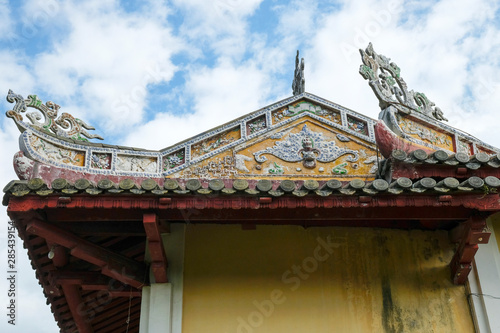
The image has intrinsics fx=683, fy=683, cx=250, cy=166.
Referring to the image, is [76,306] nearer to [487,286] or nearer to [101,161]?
[101,161]

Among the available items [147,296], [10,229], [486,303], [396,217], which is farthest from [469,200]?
[10,229]

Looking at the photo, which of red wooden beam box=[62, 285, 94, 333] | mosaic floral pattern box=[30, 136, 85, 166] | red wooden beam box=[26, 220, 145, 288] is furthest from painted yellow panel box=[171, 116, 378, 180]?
red wooden beam box=[62, 285, 94, 333]

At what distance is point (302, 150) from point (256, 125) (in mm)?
809

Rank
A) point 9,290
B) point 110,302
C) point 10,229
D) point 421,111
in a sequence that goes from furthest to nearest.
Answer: point 110,302, point 421,111, point 9,290, point 10,229

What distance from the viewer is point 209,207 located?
758cm

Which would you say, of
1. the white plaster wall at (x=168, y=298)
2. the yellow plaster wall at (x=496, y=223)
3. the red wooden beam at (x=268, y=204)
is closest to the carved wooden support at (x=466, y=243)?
the red wooden beam at (x=268, y=204)

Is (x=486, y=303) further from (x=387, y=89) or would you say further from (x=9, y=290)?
(x=9, y=290)

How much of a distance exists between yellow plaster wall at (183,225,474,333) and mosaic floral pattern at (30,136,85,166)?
1.78m

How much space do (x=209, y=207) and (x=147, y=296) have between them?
1.72 m

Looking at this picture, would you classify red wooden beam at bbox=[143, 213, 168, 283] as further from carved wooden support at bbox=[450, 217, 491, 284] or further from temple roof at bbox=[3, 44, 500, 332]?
carved wooden support at bbox=[450, 217, 491, 284]

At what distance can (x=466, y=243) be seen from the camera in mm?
8156

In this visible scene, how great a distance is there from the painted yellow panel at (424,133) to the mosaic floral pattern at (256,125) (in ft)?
6.38

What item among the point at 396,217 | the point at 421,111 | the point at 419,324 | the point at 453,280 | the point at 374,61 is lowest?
the point at 419,324

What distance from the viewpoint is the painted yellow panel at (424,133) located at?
9.80 metres
